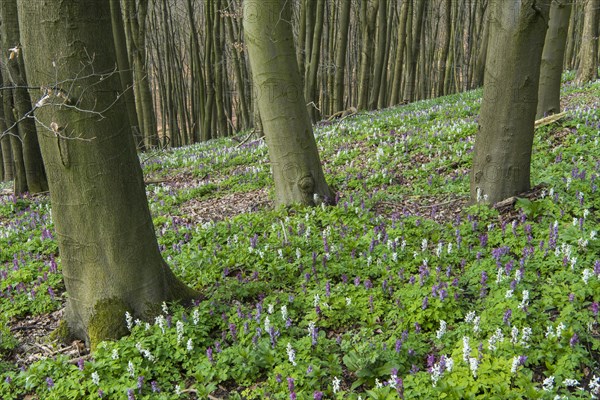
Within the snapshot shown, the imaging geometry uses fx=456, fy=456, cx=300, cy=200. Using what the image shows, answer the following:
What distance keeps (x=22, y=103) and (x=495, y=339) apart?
1059 cm

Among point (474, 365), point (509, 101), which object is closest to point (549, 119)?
point (509, 101)

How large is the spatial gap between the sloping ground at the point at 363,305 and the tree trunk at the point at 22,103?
3944mm

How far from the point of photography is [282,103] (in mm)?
6520

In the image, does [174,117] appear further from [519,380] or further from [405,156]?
[519,380]

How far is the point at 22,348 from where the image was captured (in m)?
4.50

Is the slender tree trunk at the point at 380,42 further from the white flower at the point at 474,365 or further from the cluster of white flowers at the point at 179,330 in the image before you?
the white flower at the point at 474,365

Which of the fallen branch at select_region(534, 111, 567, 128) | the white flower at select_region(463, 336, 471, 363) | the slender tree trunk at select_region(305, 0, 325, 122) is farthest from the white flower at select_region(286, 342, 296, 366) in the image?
the slender tree trunk at select_region(305, 0, 325, 122)

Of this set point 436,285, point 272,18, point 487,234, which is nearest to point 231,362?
point 436,285

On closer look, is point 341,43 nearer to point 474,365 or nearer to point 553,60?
point 553,60

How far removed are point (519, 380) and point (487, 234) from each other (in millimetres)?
2375

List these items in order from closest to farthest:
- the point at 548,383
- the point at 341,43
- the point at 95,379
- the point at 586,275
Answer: the point at 548,383 → the point at 95,379 → the point at 586,275 → the point at 341,43

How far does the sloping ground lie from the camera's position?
3.35 metres

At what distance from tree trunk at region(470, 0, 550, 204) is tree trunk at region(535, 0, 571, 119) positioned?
4.32 m

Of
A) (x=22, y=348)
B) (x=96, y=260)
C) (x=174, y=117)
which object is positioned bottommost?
(x=22, y=348)
